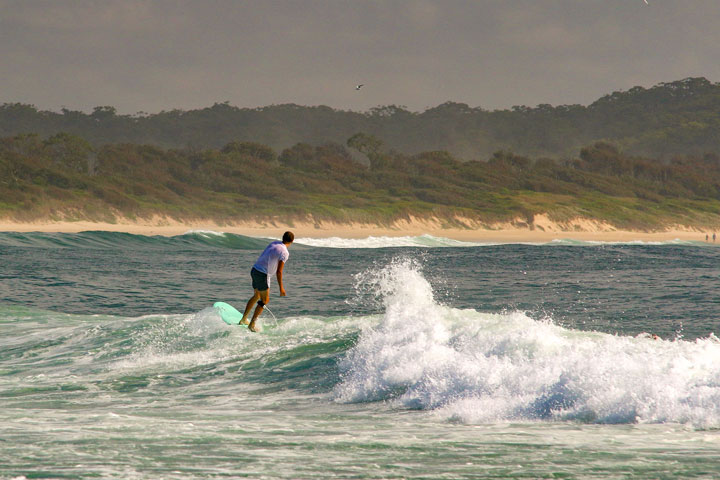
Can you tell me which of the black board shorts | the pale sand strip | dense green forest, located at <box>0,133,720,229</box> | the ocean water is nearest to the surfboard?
the ocean water

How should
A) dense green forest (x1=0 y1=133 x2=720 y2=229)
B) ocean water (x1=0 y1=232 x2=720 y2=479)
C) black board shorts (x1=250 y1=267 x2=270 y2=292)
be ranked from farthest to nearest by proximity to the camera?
dense green forest (x1=0 y1=133 x2=720 y2=229), black board shorts (x1=250 y1=267 x2=270 y2=292), ocean water (x1=0 y1=232 x2=720 y2=479)

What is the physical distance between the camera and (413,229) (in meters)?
75.1

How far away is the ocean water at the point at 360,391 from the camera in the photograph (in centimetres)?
663

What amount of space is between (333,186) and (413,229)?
2340 cm

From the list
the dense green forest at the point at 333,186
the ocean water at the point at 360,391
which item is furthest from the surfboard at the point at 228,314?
the dense green forest at the point at 333,186

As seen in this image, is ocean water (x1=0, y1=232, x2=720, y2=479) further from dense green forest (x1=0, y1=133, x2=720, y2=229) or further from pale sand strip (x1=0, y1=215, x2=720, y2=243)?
dense green forest (x1=0, y1=133, x2=720, y2=229)

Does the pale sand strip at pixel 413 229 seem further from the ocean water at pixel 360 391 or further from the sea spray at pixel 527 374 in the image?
the sea spray at pixel 527 374

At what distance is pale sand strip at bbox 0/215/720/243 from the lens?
64312 mm

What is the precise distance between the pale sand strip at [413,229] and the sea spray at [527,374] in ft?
171

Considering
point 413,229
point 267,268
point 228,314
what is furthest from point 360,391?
point 413,229

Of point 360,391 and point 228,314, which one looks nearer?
point 360,391

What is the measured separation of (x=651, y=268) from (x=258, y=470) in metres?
30.0

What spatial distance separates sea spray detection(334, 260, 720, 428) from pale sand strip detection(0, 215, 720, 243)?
52.0 metres

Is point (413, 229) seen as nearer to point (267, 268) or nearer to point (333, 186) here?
point (333, 186)
